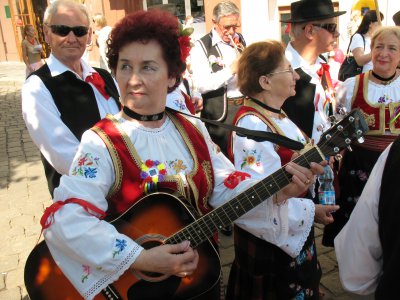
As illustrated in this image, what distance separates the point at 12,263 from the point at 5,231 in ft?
2.36

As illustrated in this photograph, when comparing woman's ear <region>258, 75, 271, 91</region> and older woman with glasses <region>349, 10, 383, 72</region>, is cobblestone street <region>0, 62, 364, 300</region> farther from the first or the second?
older woman with glasses <region>349, 10, 383, 72</region>

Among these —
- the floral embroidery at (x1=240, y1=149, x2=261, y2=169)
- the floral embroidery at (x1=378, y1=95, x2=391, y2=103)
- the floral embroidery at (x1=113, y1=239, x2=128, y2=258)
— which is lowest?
the floral embroidery at (x1=113, y1=239, x2=128, y2=258)

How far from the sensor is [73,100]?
2.46 meters

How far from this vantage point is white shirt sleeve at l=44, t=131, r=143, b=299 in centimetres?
152

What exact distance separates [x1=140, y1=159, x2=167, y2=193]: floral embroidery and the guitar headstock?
2.63 ft

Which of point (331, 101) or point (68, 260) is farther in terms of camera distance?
point (331, 101)

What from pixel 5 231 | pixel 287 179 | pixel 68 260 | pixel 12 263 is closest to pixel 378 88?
pixel 287 179

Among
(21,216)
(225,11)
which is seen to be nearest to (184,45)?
(225,11)

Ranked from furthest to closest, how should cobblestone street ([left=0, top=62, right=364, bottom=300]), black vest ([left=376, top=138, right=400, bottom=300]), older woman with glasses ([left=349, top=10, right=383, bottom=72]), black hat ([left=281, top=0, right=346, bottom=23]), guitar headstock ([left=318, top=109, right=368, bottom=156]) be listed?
older woman with glasses ([left=349, top=10, right=383, bottom=72])
cobblestone street ([left=0, top=62, right=364, bottom=300])
black hat ([left=281, top=0, right=346, bottom=23])
guitar headstock ([left=318, top=109, right=368, bottom=156])
black vest ([left=376, top=138, right=400, bottom=300])

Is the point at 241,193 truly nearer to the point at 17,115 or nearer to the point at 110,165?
the point at 110,165

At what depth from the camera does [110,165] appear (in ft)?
5.40

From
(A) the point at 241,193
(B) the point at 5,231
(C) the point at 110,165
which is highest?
(C) the point at 110,165

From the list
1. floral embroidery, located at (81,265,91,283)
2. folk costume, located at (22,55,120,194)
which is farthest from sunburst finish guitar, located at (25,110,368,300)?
folk costume, located at (22,55,120,194)

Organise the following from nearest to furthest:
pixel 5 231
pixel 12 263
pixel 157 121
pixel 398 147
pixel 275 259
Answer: pixel 398 147, pixel 157 121, pixel 275 259, pixel 12 263, pixel 5 231
